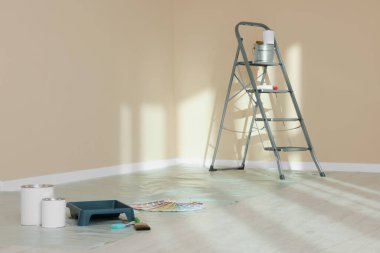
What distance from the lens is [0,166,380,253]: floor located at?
3.15m

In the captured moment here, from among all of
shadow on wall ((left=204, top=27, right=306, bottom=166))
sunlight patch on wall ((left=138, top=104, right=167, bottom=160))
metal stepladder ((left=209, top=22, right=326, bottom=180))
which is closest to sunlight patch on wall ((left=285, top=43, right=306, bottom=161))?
shadow on wall ((left=204, top=27, right=306, bottom=166))

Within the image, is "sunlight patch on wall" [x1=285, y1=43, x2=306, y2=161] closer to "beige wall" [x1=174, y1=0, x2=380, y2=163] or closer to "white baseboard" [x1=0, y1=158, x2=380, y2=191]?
"beige wall" [x1=174, y1=0, x2=380, y2=163]

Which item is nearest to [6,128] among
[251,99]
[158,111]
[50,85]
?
[50,85]

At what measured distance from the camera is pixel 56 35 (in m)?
5.85

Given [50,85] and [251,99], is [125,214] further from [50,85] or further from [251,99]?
[251,99]

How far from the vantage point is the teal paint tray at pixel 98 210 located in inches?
144

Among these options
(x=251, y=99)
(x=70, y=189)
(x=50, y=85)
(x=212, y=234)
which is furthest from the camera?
(x=251, y=99)

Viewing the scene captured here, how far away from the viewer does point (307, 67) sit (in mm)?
6914

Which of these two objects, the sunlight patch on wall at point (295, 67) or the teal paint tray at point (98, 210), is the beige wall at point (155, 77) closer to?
the sunlight patch on wall at point (295, 67)

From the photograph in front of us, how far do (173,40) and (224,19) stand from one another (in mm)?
695

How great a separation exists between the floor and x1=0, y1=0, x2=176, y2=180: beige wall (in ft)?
1.41

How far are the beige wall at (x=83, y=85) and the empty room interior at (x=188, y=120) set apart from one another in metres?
0.01

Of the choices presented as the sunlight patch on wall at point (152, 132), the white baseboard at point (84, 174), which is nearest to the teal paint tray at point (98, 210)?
the white baseboard at point (84, 174)

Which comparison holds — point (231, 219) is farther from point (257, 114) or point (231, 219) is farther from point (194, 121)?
point (194, 121)
